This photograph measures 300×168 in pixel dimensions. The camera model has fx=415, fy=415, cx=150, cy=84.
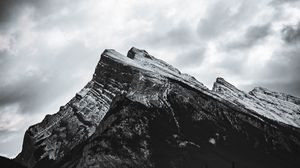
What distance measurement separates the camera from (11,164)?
4606 inches
